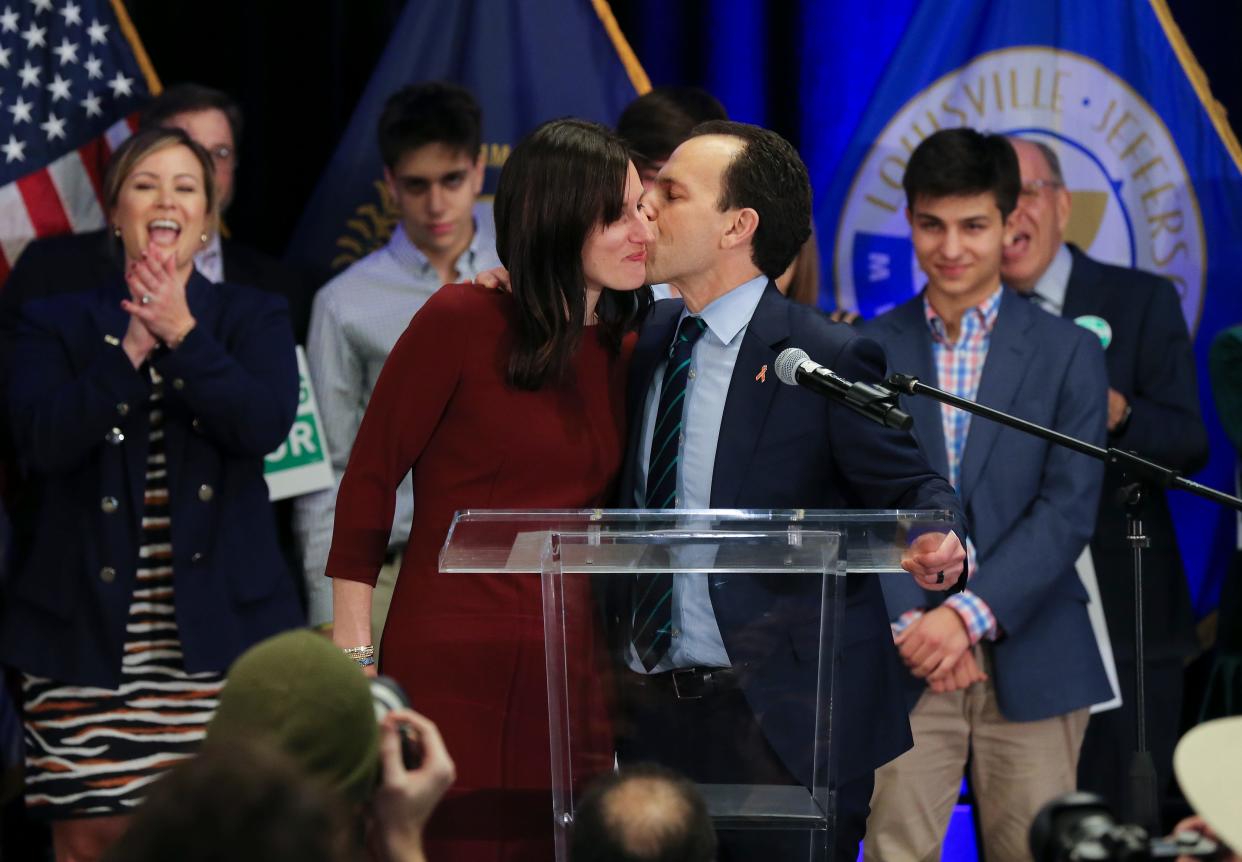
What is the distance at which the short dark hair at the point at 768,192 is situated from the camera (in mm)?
3289

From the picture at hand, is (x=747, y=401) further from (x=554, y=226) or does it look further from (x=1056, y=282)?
(x=1056, y=282)

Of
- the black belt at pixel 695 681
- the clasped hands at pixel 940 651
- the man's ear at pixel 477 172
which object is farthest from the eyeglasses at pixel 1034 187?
the black belt at pixel 695 681

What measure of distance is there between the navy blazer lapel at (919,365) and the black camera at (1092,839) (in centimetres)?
228

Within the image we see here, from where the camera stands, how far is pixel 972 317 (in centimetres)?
445

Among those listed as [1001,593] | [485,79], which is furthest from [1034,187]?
[485,79]

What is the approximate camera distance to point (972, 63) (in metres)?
5.21

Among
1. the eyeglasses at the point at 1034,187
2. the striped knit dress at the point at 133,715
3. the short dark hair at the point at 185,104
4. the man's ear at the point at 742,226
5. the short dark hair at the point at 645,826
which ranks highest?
the short dark hair at the point at 185,104

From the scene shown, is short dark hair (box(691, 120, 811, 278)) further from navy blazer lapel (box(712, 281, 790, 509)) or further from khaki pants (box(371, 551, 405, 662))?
khaki pants (box(371, 551, 405, 662))

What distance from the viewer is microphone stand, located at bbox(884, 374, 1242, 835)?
2.73 meters

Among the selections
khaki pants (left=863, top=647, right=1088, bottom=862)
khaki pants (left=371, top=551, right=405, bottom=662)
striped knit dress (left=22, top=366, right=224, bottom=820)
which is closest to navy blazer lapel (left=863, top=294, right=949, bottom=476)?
khaki pants (left=863, top=647, right=1088, bottom=862)

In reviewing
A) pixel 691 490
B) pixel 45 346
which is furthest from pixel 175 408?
pixel 691 490

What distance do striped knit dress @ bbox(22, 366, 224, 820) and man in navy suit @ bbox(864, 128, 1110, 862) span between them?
1.70m

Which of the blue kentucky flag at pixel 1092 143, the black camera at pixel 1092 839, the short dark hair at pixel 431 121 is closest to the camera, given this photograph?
the black camera at pixel 1092 839

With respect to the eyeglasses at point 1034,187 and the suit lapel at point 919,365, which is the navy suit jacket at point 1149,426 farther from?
the suit lapel at point 919,365
